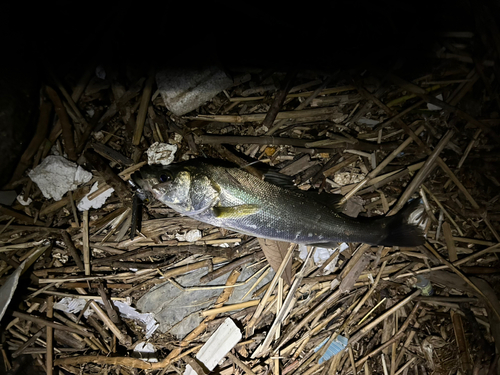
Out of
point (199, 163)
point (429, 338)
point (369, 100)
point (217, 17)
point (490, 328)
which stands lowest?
point (429, 338)

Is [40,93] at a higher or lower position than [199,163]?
higher

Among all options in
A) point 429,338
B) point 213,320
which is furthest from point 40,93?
point 429,338

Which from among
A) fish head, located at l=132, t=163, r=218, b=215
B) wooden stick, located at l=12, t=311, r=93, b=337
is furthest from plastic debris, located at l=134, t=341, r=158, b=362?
fish head, located at l=132, t=163, r=218, b=215

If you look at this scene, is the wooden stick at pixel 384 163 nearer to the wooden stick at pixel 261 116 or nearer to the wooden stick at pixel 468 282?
the wooden stick at pixel 261 116

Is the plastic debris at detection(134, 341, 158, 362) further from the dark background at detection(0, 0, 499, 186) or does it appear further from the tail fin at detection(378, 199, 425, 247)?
the tail fin at detection(378, 199, 425, 247)

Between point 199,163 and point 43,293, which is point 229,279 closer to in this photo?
point 199,163

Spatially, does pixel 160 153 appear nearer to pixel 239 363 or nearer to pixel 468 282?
pixel 239 363

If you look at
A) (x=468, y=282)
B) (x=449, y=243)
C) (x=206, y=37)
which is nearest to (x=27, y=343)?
(x=206, y=37)

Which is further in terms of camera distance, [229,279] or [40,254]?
[229,279]
